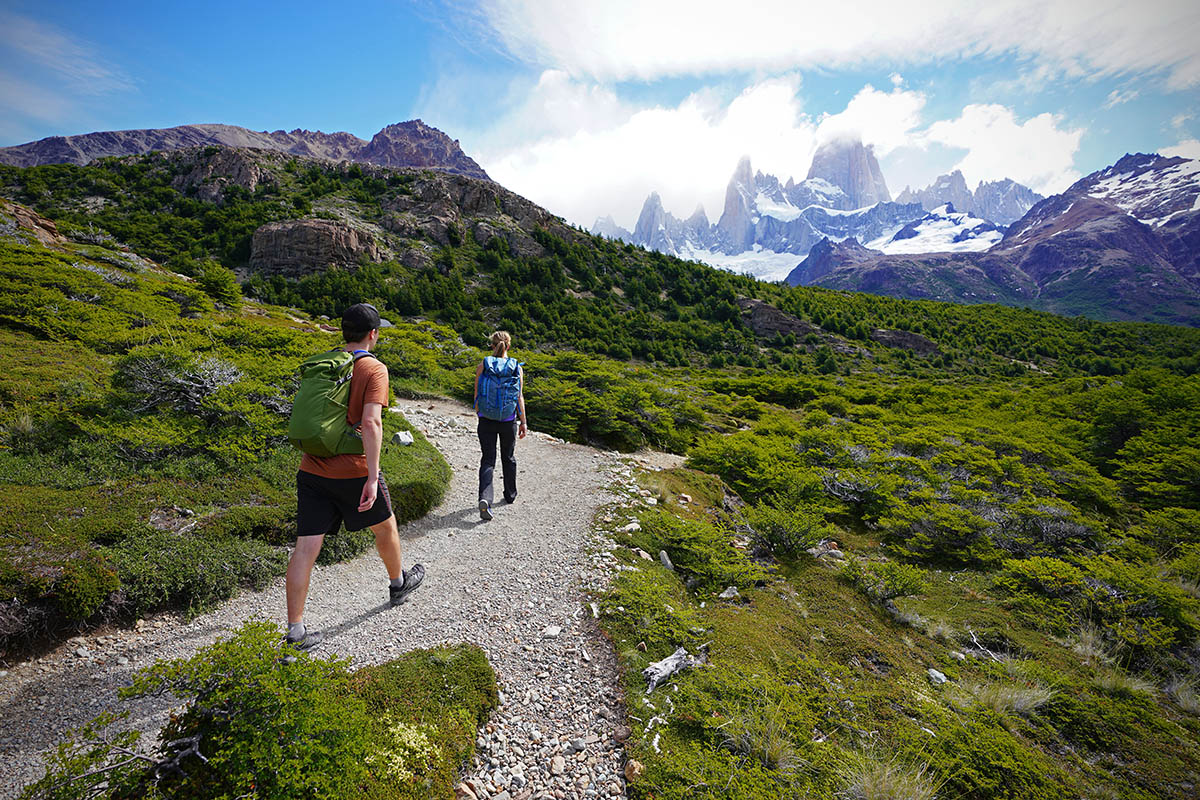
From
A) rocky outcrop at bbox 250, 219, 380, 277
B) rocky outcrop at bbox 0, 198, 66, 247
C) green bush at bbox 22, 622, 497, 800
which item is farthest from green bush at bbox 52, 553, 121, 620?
rocky outcrop at bbox 250, 219, 380, 277

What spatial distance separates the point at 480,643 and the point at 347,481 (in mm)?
2305

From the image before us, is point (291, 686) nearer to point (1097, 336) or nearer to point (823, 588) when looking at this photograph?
point (823, 588)

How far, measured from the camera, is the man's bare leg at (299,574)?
404 cm

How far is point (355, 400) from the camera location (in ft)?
13.6

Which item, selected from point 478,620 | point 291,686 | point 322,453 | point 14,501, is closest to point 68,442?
point 14,501

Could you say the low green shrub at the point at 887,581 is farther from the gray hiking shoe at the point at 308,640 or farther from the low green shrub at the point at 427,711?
the gray hiking shoe at the point at 308,640

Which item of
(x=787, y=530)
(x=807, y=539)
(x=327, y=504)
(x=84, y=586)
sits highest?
(x=327, y=504)

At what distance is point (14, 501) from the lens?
5020mm

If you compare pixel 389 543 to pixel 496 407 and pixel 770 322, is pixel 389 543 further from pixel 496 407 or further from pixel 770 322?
pixel 770 322

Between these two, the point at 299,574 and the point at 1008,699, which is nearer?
the point at 299,574

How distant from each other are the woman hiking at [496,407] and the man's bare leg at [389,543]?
2756 mm

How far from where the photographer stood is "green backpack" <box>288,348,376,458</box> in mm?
3922

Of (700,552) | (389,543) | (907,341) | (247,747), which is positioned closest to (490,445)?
(389,543)

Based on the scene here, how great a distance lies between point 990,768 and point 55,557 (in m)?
9.34
